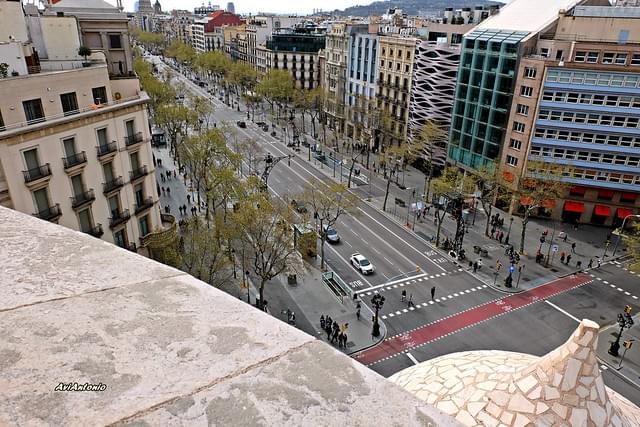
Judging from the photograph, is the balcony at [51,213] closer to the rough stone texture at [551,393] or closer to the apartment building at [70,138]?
the apartment building at [70,138]

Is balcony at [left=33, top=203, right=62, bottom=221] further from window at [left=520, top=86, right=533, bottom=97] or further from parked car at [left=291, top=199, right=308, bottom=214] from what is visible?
window at [left=520, top=86, right=533, bottom=97]

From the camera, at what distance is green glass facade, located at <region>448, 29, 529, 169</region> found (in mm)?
50906

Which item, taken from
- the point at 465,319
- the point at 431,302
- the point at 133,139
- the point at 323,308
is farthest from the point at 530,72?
the point at 133,139

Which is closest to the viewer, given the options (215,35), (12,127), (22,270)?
(22,270)

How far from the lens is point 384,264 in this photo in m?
41.7

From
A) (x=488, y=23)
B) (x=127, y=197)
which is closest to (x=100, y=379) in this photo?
(x=127, y=197)

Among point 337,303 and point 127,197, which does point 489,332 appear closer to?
point 337,303

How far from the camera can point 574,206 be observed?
5097 cm

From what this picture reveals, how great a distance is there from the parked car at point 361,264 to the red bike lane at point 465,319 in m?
7.92

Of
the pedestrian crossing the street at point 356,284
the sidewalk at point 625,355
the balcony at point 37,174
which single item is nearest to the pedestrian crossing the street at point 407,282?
the pedestrian crossing the street at point 356,284

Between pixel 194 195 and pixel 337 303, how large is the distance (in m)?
28.4

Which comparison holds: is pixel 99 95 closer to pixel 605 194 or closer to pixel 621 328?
pixel 621 328

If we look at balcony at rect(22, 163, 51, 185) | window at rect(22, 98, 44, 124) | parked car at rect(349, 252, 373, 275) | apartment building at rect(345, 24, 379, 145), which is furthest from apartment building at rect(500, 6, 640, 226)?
window at rect(22, 98, 44, 124)

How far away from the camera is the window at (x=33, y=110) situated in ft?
81.3
